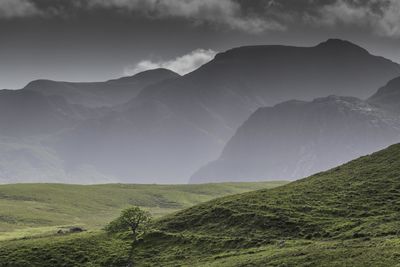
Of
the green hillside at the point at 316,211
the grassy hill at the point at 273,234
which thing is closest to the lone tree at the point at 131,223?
the grassy hill at the point at 273,234

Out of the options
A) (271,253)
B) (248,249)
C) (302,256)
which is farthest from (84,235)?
(302,256)

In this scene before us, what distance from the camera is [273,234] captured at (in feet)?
248

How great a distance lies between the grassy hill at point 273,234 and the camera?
5925cm

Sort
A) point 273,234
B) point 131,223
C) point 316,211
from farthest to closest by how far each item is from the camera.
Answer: point 131,223 < point 316,211 < point 273,234

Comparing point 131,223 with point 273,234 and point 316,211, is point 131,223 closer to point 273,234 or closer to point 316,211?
point 273,234

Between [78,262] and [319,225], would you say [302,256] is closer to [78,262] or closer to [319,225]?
[319,225]

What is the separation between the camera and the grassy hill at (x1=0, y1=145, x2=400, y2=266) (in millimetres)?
59250

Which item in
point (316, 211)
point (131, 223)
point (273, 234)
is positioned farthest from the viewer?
point (131, 223)

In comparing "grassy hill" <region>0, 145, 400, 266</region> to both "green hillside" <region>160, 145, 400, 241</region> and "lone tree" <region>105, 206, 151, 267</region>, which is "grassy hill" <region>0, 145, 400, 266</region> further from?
"lone tree" <region>105, 206, 151, 267</region>

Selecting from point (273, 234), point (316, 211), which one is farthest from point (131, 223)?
point (316, 211)

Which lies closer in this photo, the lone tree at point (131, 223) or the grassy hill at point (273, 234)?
the grassy hill at point (273, 234)

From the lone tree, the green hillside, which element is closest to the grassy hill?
the green hillside

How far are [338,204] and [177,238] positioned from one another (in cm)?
2894

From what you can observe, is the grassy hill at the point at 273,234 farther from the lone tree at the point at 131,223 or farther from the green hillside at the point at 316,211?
the lone tree at the point at 131,223
